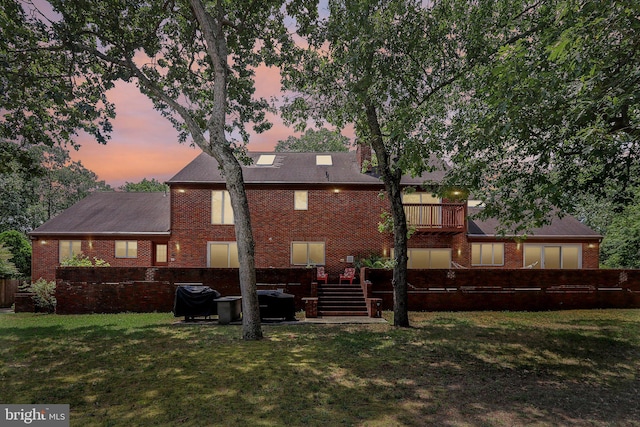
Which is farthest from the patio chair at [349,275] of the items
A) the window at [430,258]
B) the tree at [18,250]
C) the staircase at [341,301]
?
the tree at [18,250]

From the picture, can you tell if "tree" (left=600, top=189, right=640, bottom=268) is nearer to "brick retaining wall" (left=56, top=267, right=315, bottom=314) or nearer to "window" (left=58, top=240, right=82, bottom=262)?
"brick retaining wall" (left=56, top=267, right=315, bottom=314)

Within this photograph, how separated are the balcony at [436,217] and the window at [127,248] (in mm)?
15482

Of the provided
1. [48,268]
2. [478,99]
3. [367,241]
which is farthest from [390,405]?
[48,268]

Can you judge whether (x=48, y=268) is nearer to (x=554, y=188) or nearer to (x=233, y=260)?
(x=233, y=260)

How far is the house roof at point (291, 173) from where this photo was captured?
21.0 meters

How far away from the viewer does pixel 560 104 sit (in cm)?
742

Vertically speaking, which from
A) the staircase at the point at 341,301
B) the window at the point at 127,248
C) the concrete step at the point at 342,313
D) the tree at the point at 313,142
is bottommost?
the concrete step at the point at 342,313

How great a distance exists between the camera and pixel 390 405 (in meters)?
6.19

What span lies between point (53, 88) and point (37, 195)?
32.8m

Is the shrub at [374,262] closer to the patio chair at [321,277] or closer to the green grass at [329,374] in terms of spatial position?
the patio chair at [321,277]

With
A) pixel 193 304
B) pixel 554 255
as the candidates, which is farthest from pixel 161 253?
pixel 554 255

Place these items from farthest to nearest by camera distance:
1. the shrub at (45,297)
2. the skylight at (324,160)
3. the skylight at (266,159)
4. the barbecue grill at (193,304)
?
the skylight at (324,160), the skylight at (266,159), the shrub at (45,297), the barbecue grill at (193,304)

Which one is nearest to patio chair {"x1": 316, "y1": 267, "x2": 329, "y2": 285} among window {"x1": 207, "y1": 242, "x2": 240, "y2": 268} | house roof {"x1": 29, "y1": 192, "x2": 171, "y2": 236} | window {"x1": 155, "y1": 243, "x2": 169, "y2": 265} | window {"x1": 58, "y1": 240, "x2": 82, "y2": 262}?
window {"x1": 207, "y1": 242, "x2": 240, "y2": 268}

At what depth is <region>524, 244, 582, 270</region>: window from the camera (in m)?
23.0
